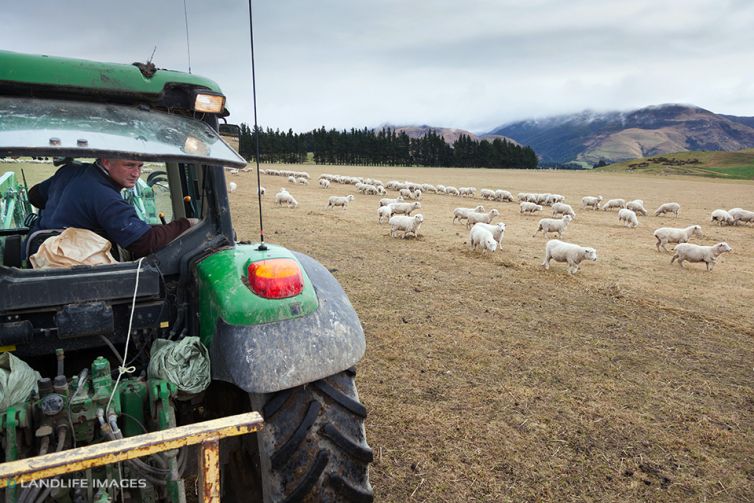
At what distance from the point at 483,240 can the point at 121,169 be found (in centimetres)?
1043

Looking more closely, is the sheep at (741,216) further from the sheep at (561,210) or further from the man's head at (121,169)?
the man's head at (121,169)

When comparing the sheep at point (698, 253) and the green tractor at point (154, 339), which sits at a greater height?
the green tractor at point (154, 339)

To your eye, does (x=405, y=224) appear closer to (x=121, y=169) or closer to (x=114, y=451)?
(x=121, y=169)

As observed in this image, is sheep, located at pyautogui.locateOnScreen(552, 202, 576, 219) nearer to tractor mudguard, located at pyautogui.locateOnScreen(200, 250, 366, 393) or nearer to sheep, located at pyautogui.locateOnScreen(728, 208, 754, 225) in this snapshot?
sheep, located at pyautogui.locateOnScreen(728, 208, 754, 225)

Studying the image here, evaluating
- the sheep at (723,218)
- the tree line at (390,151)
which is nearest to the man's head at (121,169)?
the sheep at (723,218)

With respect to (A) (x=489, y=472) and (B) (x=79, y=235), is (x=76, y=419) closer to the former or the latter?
(B) (x=79, y=235)

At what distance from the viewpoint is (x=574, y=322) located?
6.84m

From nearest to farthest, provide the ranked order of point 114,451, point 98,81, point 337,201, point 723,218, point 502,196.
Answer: point 114,451, point 98,81, point 723,218, point 337,201, point 502,196

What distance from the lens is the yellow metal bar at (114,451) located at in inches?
50.3

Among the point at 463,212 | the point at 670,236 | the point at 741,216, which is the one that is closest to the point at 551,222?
the point at 670,236

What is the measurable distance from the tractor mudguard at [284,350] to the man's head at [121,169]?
942 mm

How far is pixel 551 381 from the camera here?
4.88 metres

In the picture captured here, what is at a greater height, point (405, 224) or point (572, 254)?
point (405, 224)

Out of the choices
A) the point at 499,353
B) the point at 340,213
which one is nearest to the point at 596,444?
the point at 499,353
